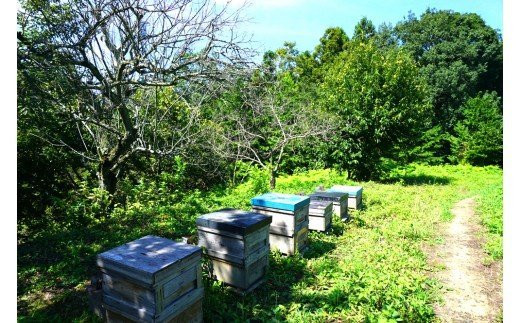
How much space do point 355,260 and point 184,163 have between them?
951 centimetres

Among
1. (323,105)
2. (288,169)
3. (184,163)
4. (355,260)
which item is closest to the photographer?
(355,260)

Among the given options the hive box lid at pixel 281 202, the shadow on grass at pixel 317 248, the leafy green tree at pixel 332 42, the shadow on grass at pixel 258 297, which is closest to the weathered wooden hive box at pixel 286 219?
the hive box lid at pixel 281 202

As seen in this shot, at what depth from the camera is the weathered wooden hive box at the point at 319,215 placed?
7020mm

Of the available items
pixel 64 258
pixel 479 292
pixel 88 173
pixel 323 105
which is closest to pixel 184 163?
pixel 88 173

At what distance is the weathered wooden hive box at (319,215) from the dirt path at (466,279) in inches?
81.1

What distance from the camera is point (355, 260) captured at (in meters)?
5.86

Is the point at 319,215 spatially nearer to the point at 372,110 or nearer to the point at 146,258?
the point at 146,258

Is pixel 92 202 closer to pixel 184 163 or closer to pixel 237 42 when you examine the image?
pixel 184 163

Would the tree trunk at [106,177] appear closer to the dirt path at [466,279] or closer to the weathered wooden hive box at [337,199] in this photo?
the weathered wooden hive box at [337,199]

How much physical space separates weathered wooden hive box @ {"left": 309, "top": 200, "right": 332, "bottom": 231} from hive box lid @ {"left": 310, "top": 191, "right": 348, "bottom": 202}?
0.38 metres

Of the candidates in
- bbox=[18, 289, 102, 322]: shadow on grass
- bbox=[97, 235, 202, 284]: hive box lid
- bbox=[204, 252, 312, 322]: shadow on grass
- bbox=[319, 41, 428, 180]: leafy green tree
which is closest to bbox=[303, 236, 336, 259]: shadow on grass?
bbox=[204, 252, 312, 322]: shadow on grass

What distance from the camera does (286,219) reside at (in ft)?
18.9

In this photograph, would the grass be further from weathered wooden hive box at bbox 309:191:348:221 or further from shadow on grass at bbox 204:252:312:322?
weathered wooden hive box at bbox 309:191:348:221

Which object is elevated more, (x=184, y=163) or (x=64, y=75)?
(x=64, y=75)
